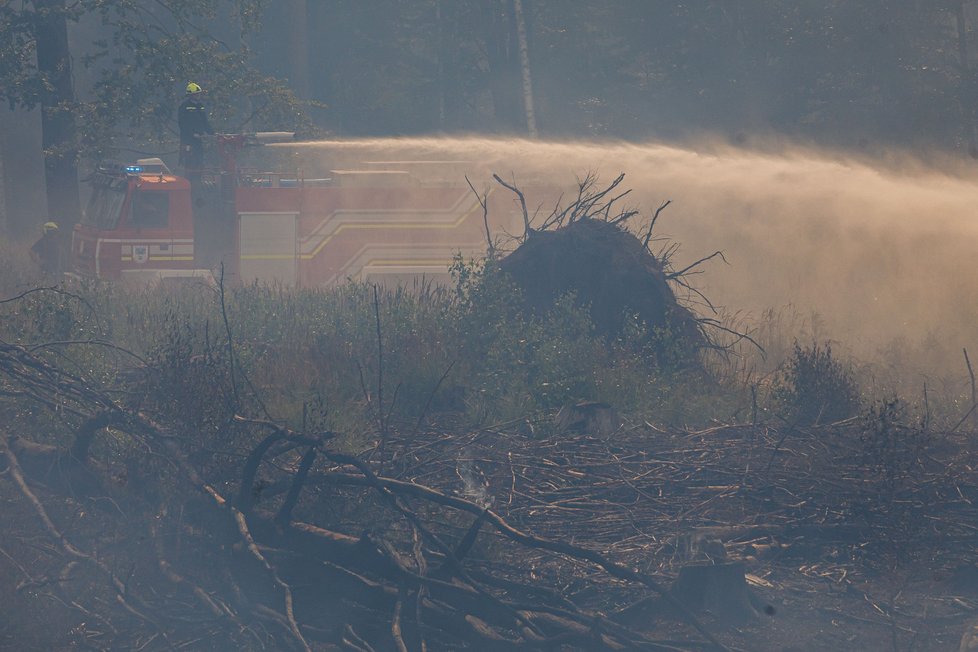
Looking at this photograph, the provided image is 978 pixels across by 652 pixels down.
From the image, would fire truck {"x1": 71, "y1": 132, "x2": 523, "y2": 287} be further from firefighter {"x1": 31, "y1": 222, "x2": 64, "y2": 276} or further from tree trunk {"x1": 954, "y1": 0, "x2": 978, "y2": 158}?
tree trunk {"x1": 954, "y1": 0, "x2": 978, "y2": 158}

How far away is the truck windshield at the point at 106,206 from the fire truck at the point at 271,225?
0.07 ft

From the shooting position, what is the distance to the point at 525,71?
30219mm

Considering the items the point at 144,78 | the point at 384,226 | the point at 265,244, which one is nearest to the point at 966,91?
the point at 384,226

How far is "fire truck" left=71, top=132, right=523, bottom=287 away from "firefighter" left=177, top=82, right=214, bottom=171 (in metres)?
0.22

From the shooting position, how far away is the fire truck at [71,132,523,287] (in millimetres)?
16203

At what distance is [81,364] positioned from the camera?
959 centimetres

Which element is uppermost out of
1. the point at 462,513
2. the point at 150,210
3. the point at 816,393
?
the point at 150,210

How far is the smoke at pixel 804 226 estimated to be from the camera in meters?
17.5

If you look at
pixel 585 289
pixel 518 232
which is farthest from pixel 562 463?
pixel 518 232

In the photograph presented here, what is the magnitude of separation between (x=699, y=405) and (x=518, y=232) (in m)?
8.21

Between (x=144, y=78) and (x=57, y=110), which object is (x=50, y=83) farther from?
(x=144, y=78)

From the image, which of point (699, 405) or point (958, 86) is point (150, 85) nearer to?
point (699, 405)

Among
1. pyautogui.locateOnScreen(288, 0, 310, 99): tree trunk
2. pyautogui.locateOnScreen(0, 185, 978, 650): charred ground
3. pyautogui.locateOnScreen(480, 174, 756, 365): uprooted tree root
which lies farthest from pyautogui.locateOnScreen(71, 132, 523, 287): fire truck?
pyautogui.locateOnScreen(288, 0, 310, 99): tree trunk

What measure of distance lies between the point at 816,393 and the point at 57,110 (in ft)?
49.6
